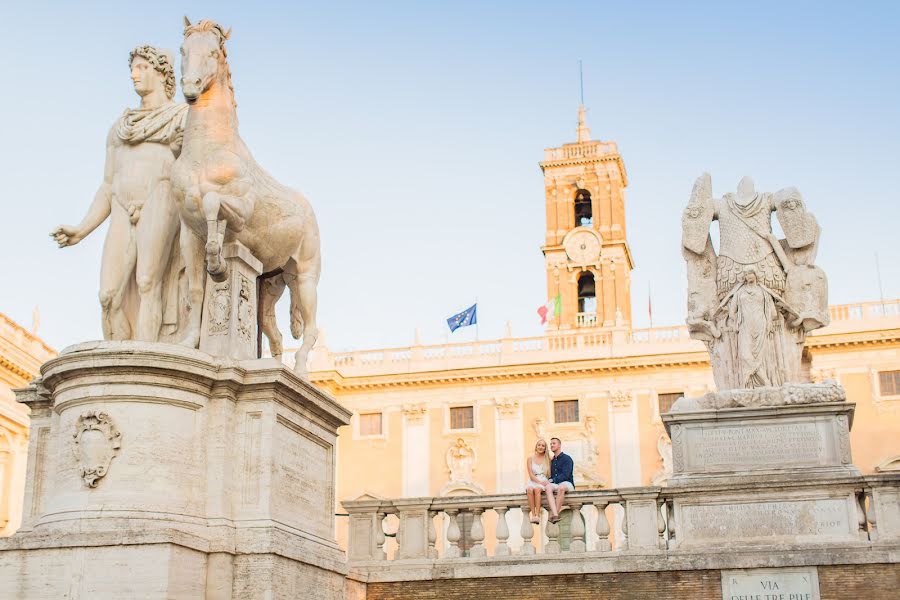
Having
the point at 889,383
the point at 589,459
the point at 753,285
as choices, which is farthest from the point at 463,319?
the point at 753,285

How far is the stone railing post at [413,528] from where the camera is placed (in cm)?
1266

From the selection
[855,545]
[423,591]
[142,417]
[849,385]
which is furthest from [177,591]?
[849,385]

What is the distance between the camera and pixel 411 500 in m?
12.7

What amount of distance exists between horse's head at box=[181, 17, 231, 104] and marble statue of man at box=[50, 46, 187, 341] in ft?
1.94

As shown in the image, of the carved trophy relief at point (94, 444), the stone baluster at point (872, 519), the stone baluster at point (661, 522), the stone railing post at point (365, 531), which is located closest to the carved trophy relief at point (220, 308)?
the carved trophy relief at point (94, 444)

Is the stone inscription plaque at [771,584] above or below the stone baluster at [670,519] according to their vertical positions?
below

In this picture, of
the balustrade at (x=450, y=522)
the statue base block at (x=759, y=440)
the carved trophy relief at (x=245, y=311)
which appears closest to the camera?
the carved trophy relief at (x=245, y=311)

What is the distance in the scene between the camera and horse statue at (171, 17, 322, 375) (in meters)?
10.0

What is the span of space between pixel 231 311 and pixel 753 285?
7312 millimetres

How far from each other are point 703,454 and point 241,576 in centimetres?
646

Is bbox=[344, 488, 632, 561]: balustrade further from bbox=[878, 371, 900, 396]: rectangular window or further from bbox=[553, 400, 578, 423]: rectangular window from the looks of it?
bbox=[553, 400, 578, 423]: rectangular window

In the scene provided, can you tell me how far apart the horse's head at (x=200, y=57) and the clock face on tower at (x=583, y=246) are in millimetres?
51930

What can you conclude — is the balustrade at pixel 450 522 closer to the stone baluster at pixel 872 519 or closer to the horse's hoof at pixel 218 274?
the stone baluster at pixel 872 519

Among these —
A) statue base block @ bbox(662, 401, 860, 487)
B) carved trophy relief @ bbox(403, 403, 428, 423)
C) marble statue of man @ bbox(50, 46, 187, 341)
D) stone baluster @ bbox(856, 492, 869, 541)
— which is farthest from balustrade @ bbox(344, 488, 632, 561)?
carved trophy relief @ bbox(403, 403, 428, 423)
